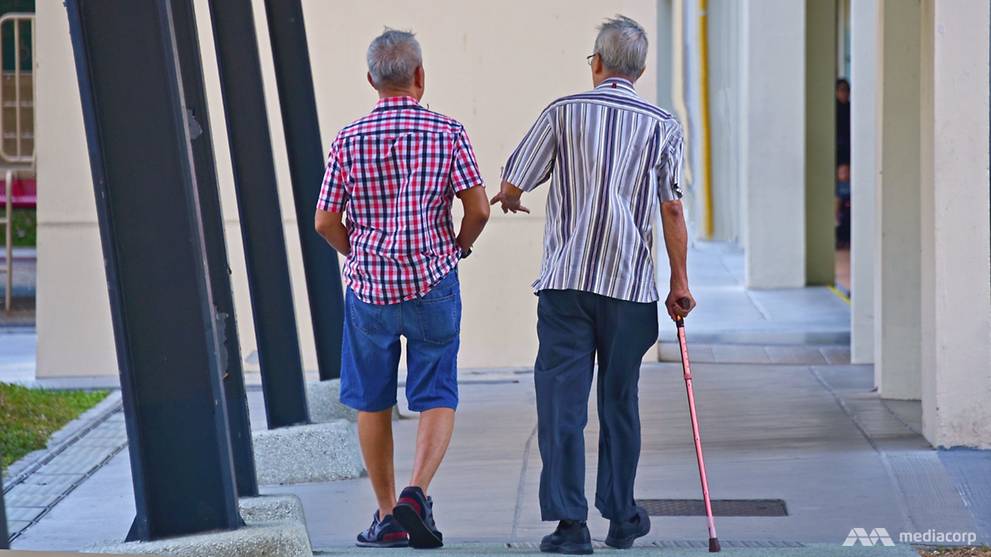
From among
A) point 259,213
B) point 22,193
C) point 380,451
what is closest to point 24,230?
point 22,193

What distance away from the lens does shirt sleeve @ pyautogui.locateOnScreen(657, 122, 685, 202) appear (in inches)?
201

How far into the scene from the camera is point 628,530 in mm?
5258

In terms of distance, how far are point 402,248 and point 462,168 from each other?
348mm

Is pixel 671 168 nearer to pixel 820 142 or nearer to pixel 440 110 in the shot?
pixel 440 110

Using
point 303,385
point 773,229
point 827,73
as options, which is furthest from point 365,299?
point 827,73

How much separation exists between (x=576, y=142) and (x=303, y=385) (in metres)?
2.38

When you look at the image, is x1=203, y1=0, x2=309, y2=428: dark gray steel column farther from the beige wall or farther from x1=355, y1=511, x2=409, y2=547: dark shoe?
the beige wall

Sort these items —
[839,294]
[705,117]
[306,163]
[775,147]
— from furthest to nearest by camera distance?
[705,117], [775,147], [839,294], [306,163]

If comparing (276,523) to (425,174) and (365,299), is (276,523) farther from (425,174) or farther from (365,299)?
(425,174)

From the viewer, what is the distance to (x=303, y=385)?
6906mm

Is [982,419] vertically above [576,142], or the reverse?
[576,142]

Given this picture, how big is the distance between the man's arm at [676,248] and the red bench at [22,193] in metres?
10.8

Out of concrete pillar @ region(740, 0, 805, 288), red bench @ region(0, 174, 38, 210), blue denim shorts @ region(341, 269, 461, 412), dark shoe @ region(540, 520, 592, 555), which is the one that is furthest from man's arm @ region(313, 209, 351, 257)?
red bench @ region(0, 174, 38, 210)

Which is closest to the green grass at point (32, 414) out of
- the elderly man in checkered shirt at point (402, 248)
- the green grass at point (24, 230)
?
the elderly man in checkered shirt at point (402, 248)
